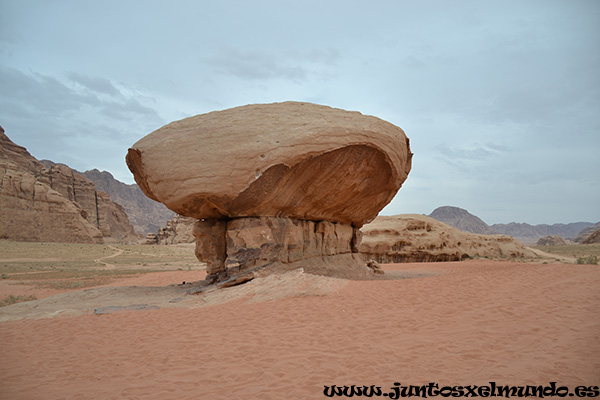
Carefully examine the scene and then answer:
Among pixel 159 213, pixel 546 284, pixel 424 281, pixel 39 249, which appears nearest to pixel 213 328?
pixel 424 281

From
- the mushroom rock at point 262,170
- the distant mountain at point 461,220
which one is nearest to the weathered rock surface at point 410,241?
the mushroom rock at point 262,170

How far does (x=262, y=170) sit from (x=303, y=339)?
4.51 m

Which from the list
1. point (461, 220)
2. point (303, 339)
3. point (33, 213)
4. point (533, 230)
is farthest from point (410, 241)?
point (533, 230)

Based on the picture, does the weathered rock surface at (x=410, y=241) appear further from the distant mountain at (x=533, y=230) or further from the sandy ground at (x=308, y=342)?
the distant mountain at (x=533, y=230)

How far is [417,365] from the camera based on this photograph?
412cm

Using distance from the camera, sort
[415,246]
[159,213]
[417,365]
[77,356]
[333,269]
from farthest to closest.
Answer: [159,213] < [415,246] < [333,269] < [77,356] < [417,365]

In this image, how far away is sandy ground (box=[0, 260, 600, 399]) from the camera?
3.86 metres

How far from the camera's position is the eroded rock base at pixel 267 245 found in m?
9.80

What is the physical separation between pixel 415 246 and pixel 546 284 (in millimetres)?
14067

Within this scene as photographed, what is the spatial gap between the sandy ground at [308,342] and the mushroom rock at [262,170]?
2045 millimetres

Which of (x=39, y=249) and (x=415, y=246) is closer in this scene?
(x=415, y=246)

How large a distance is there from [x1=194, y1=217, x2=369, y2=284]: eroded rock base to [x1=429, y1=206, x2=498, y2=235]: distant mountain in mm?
105878

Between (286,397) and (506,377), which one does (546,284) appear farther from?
(286,397)

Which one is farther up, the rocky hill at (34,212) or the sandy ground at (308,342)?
the rocky hill at (34,212)
